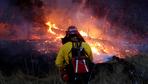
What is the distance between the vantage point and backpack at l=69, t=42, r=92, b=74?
344 inches

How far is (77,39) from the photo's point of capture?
360 inches

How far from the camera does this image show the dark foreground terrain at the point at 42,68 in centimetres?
1130

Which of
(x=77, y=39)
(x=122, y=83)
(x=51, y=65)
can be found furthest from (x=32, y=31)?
(x=77, y=39)

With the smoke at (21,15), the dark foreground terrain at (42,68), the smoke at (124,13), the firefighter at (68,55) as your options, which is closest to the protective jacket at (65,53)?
the firefighter at (68,55)

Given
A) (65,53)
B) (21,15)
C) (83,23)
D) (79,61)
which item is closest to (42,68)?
(65,53)

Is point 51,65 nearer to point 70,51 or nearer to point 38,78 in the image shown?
point 38,78

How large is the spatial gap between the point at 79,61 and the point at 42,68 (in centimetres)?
421

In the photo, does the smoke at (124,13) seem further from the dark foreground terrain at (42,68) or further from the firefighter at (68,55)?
the firefighter at (68,55)

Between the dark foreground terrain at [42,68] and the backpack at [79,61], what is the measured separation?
206 centimetres

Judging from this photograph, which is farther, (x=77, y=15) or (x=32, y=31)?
(x=77, y=15)

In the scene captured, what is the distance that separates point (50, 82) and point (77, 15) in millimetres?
9478

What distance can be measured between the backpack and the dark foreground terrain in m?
2.06

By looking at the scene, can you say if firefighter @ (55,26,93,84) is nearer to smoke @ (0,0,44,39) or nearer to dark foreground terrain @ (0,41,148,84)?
dark foreground terrain @ (0,41,148,84)

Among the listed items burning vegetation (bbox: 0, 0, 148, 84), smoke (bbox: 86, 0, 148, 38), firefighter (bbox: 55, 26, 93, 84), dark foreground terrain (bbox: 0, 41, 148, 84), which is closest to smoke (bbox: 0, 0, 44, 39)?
burning vegetation (bbox: 0, 0, 148, 84)
